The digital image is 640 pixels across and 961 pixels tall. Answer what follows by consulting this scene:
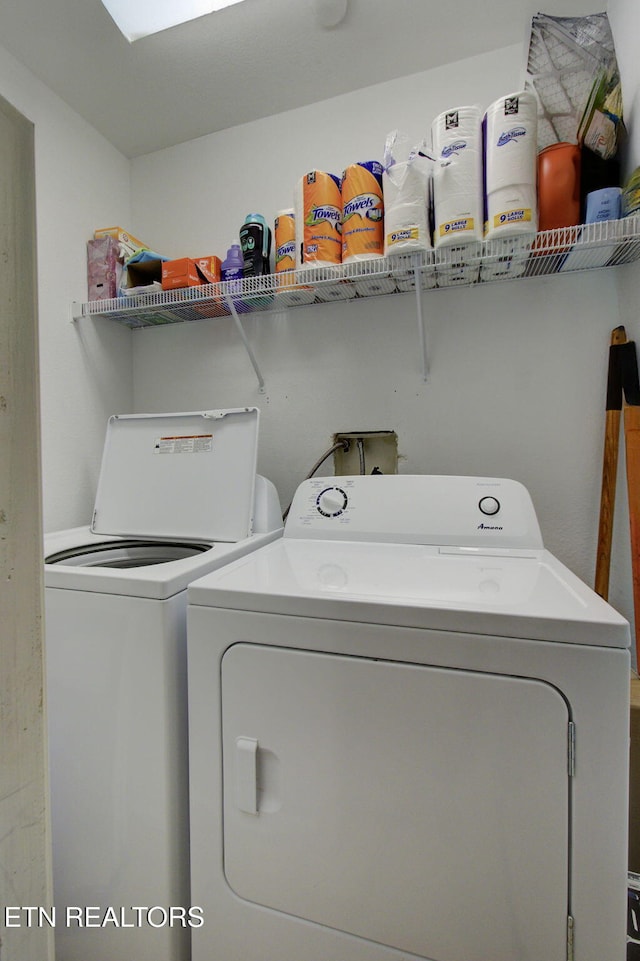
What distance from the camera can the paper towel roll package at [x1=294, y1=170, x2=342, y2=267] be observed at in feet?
4.76

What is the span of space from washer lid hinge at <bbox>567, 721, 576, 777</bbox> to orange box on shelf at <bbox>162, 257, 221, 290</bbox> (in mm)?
1719

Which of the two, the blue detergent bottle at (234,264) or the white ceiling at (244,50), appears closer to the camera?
the white ceiling at (244,50)

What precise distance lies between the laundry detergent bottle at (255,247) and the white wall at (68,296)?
73 centimetres

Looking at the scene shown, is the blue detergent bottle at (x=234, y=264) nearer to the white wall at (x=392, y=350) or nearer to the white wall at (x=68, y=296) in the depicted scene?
the white wall at (x=392, y=350)

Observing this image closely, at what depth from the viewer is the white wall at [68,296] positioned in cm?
165

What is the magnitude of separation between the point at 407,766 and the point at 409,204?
143 centimetres

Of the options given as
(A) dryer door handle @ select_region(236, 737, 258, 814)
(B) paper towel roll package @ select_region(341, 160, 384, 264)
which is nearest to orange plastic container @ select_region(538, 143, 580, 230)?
(B) paper towel roll package @ select_region(341, 160, 384, 264)

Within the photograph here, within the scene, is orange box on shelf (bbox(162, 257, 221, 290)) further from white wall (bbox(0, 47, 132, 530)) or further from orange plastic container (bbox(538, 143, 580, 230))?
orange plastic container (bbox(538, 143, 580, 230))

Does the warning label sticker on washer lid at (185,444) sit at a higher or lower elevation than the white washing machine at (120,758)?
higher

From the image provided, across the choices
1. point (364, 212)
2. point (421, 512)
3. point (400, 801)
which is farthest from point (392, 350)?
point (400, 801)

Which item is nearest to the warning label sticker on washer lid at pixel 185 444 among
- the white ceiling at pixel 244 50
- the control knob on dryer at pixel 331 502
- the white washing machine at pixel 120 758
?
the control knob on dryer at pixel 331 502

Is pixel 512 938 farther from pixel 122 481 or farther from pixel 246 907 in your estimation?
pixel 122 481

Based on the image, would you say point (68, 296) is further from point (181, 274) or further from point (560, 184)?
point (560, 184)

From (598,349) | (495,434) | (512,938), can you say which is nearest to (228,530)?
(495,434)
